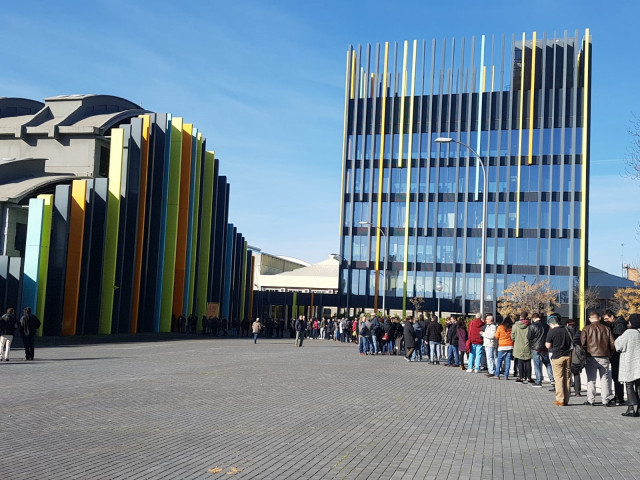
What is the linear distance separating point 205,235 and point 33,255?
21153 mm

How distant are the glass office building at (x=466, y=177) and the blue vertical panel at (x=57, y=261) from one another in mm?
35732

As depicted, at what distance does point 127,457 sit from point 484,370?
55.3 feet

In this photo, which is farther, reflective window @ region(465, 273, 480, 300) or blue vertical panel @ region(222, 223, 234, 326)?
reflective window @ region(465, 273, 480, 300)

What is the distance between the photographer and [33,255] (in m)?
35.5

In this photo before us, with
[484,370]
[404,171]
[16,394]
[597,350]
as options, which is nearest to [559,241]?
[404,171]

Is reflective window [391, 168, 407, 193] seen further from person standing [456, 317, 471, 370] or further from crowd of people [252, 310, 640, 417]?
person standing [456, 317, 471, 370]

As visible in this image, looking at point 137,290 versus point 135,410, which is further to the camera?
point 137,290

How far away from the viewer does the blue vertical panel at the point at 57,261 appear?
37.2 m

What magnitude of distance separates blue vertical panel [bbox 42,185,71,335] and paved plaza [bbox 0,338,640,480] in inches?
824

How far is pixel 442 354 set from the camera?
29.8m

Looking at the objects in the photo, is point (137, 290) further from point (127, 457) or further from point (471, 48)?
point (471, 48)

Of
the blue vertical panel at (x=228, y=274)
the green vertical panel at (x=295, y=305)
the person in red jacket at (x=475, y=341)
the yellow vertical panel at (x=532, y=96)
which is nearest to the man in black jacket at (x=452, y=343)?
the person in red jacket at (x=475, y=341)

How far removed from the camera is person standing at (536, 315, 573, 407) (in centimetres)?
1354

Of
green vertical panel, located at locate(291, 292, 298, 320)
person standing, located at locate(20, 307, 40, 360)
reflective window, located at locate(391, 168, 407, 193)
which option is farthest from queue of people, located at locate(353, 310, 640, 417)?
reflective window, located at locate(391, 168, 407, 193)
